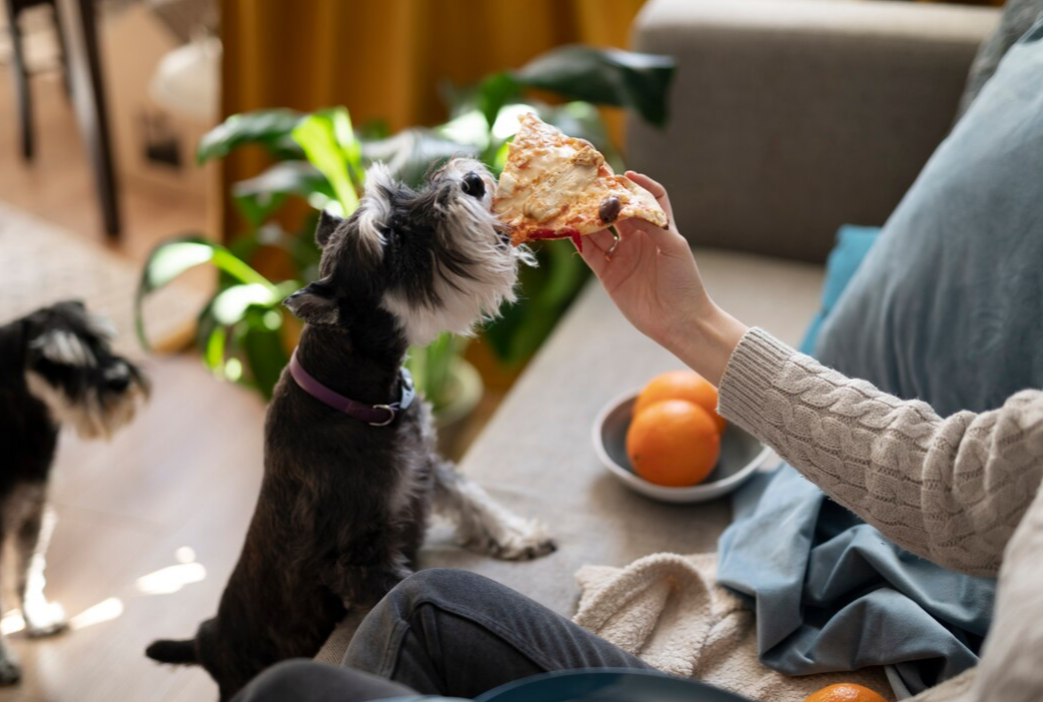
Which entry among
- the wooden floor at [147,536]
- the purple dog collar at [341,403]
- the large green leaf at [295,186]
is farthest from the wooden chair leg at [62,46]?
the purple dog collar at [341,403]

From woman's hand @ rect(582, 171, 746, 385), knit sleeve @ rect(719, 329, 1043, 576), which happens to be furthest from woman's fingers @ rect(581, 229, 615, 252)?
knit sleeve @ rect(719, 329, 1043, 576)

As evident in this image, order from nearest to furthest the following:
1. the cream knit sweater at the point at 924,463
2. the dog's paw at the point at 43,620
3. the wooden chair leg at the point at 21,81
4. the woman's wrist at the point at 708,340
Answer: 1. the cream knit sweater at the point at 924,463
2. the woman's wrist at the point at 708,340
3. the dog's paw at the point at 43,620
4. the wooden chair leg at the point at 21,81

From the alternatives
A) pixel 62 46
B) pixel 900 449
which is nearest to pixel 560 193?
pixel 900 449

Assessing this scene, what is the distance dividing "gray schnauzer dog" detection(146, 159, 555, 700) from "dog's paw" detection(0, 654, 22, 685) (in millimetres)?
703

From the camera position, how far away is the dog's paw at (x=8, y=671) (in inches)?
78.0

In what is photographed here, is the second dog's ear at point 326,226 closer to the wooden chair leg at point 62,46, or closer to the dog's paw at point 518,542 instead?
the dog's paw at point 518,542

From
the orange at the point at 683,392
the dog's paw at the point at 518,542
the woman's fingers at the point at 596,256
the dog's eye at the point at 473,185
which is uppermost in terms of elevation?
the dog's eye at the point at 473,185

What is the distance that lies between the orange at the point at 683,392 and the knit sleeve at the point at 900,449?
1.04 ft

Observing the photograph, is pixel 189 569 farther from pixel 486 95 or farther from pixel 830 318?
pixel 830 318

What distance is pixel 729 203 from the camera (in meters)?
2.20

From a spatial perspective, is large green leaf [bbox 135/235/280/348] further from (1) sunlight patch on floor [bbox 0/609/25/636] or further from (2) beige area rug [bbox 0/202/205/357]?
(2) beige area rug [bbox 0/202/205/357]

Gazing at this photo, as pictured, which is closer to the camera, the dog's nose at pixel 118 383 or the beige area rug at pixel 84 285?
the dog's nose at pixel 118 383

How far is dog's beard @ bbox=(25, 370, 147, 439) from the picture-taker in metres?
1.90

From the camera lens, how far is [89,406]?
1.95m
